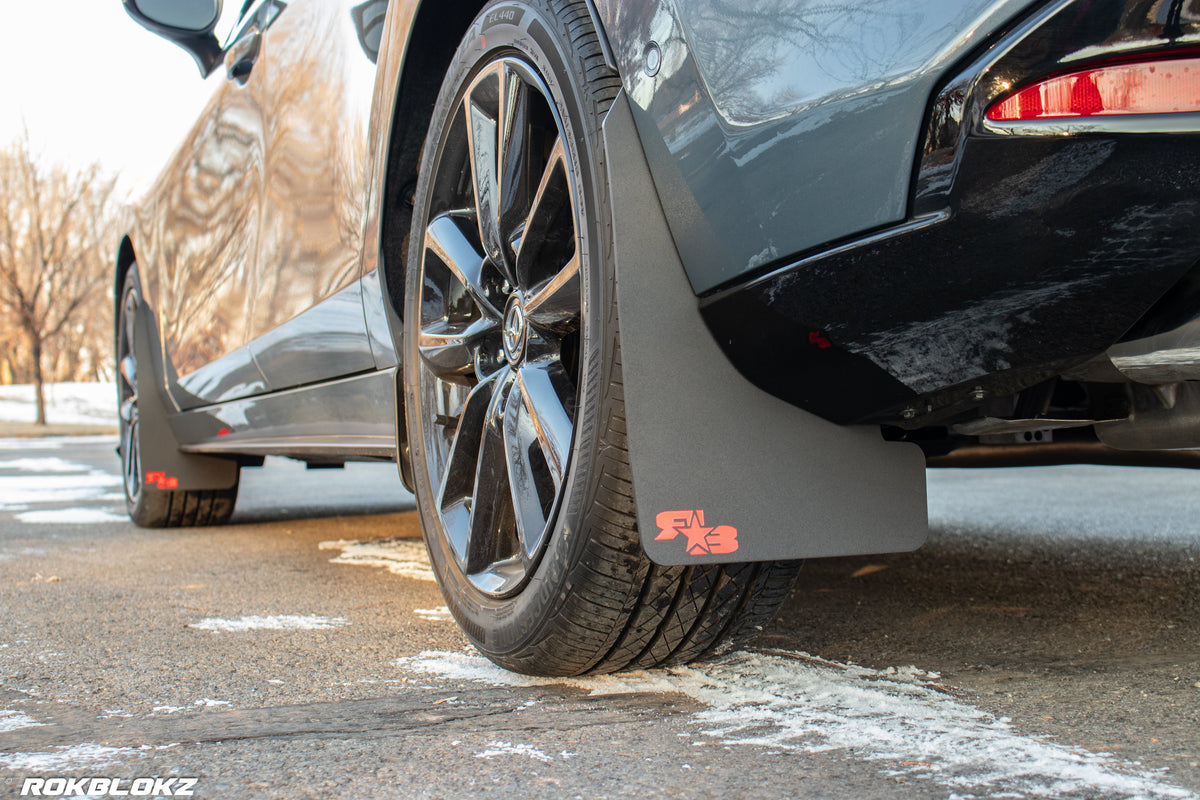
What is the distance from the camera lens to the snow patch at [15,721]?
1.53 m

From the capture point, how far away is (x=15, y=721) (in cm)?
156

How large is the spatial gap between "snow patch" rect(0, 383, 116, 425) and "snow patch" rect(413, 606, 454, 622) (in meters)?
23.5

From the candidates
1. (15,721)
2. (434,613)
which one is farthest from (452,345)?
(15,721)

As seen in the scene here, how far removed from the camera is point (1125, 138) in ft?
3.53

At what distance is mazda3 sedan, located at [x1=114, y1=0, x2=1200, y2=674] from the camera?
3.66ft

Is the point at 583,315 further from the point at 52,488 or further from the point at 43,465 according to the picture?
the point at 43,465

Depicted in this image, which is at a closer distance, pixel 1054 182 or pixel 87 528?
pixel 1054 182

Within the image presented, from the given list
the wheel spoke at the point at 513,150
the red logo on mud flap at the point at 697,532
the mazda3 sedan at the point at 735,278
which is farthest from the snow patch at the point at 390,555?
the red logo on mud flap at the point at 697,532

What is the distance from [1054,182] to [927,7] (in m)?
0.24

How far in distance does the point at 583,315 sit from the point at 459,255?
55cm

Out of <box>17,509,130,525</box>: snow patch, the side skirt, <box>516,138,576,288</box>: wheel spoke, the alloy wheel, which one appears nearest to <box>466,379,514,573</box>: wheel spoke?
the alloy wheel

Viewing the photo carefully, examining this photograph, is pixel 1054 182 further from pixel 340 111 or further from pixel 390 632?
pixel 340 111

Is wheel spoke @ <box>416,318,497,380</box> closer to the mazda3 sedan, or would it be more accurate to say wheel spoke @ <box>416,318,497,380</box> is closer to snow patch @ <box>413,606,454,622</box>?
the mazda3 sedan

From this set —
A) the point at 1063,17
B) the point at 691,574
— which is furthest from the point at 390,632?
the point at 1063,17
